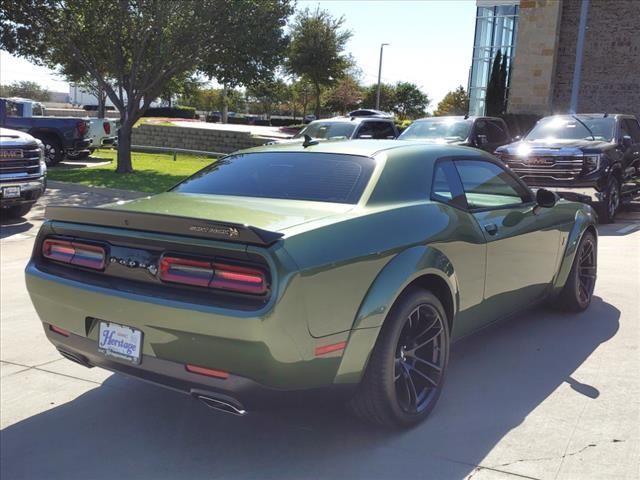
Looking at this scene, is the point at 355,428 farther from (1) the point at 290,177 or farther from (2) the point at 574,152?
(2) the point at 574,152

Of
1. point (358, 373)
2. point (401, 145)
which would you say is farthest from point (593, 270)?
point (358, 373)

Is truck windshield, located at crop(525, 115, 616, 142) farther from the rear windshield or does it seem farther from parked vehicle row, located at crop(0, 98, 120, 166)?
parked vehicle row, located at crop(0, 98, 120, 166)

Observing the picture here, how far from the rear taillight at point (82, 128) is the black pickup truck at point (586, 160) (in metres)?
12.5

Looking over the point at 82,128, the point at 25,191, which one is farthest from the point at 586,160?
the point at 82,128

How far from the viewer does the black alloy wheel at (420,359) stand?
339 cm

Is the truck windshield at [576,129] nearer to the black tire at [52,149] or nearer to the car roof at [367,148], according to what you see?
the car roof at [367,148]

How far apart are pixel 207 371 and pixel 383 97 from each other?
63.8 metres

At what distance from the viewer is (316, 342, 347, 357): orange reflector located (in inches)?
113

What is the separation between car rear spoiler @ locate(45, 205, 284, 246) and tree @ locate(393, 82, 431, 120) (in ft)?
213

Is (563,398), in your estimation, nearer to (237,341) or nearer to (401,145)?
(401,145)

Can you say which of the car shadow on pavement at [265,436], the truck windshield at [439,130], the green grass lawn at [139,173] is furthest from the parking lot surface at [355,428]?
the green grass lawn at [139,173]

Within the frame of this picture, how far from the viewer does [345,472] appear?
3.04 m

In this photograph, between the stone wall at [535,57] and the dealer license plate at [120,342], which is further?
the stone wall at [535,57]

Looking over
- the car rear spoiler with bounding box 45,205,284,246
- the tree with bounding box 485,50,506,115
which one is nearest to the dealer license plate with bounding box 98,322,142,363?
the car rear spoiler with bounding box 45,205,284,246
